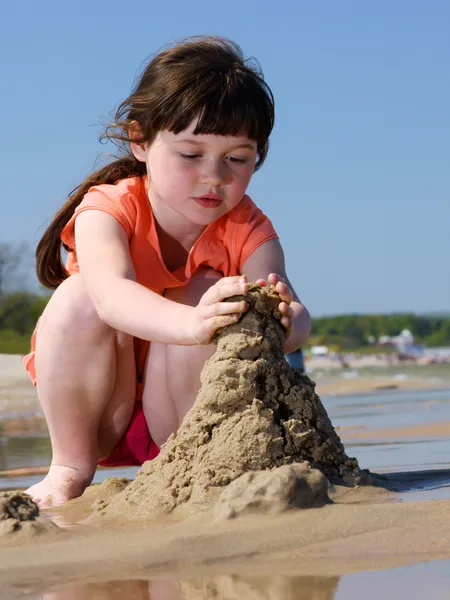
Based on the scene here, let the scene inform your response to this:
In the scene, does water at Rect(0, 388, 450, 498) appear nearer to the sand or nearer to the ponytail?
the sand

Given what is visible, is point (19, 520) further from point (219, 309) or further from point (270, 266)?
point (270, 266)

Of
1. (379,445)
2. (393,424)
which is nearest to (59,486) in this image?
(379,445)

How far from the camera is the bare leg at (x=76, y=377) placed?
2.54m

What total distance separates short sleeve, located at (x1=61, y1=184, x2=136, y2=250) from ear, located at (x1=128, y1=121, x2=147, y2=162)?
129 mm

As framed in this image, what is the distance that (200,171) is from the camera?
245 centimetres

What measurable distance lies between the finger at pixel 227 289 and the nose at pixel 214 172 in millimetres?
487

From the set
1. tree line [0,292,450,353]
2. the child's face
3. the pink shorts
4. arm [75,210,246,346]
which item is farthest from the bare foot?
tree line [0,292,450,353]

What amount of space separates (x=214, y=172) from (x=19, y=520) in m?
1.06

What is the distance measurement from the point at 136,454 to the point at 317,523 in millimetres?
1227

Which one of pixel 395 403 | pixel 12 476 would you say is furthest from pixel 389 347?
pixel 12 476

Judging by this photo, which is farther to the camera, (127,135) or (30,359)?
(30,359)

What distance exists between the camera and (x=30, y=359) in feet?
9.70

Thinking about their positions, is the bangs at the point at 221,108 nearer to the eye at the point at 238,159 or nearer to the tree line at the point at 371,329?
the eye at the point at 238,159

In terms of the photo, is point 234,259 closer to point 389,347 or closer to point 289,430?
point 289,430
